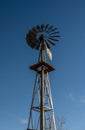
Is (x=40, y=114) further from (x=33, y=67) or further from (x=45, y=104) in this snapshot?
(x=33, y=67)

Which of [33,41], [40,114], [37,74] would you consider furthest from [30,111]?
[33,41]

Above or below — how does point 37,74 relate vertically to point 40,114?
above

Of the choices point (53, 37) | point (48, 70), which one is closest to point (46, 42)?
point (53, 37)

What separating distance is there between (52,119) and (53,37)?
31.2ft

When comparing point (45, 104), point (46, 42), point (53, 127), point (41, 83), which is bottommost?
point (53, 127)

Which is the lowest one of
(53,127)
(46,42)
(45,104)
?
(53,127)

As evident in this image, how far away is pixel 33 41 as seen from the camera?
3397 centimetres

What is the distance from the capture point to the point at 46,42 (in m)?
34.5

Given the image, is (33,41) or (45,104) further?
(33,41)

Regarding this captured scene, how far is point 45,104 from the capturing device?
3120 centimetres

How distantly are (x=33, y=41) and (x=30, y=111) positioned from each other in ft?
26.6

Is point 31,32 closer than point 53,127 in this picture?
No

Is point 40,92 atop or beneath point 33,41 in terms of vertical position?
beneath

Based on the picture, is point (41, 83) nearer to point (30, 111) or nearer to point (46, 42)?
point (30, 111)
